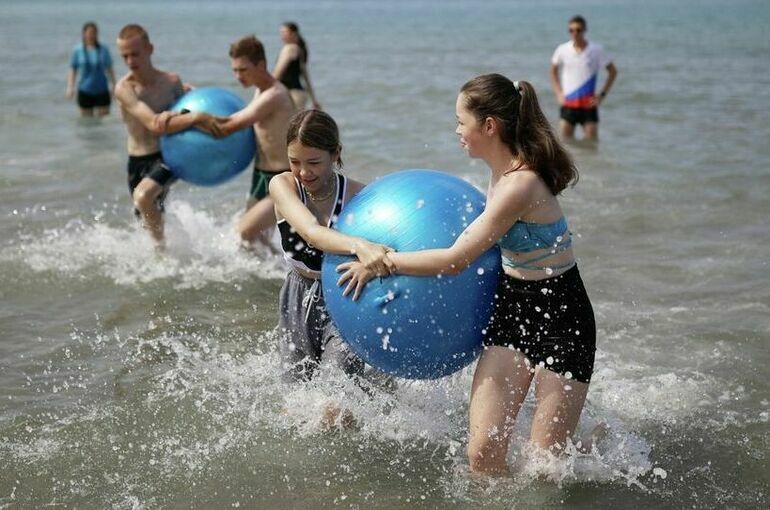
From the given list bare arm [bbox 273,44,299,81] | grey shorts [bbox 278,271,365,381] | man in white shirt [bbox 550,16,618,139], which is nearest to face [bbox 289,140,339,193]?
grey shorts [bbox 278,271,365,381]

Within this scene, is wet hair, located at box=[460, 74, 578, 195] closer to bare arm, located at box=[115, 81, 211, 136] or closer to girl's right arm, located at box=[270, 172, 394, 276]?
girl's right arm, located at box=[270, 172, 394, 276]

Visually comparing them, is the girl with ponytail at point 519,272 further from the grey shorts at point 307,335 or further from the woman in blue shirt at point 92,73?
the woman in blue shirt at point 92,73

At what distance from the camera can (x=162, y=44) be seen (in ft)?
136

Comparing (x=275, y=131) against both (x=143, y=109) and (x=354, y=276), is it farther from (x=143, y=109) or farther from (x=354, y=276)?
(x=354, y=276)

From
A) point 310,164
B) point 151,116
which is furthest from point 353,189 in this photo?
point 151,116

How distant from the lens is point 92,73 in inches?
701

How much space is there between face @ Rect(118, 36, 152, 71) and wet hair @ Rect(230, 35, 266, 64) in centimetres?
91

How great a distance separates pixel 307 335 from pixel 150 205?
3604mm

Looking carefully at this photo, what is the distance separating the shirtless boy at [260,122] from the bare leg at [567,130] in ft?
24.5

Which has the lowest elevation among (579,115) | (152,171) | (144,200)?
(579,115)

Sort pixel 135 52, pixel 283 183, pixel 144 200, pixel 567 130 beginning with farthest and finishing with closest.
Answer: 1. pixel 567 130
2. pixel 144 200
3. pixel 135 52
4. pixel 283 183

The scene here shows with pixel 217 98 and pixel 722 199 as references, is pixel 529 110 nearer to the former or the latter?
pixel 217 98

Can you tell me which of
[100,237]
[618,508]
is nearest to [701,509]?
[618,508]

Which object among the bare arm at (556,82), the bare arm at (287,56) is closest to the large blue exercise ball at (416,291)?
the bare arm at (287,56)
